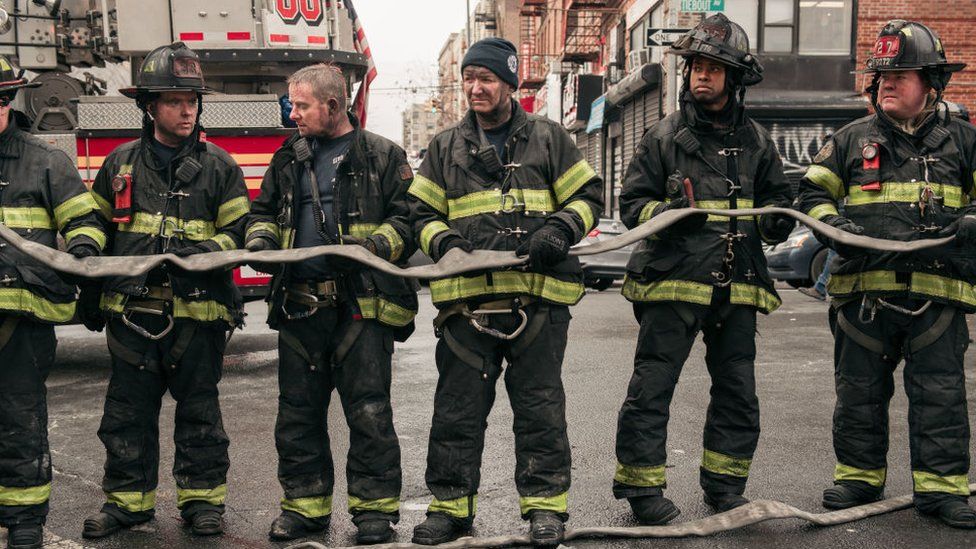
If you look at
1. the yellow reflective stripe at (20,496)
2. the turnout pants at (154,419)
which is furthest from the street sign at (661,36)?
the yellow reflective stripe at (20,496)

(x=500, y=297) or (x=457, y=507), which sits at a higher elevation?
(x=500, y=297)

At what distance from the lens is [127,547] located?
4.66 metres

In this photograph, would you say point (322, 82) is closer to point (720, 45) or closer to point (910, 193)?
point (720, 45)

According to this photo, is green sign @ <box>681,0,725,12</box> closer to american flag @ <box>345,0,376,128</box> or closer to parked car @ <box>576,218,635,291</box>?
parked car @ <box>576,218,635,291</box>

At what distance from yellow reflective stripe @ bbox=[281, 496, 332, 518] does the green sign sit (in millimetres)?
10563

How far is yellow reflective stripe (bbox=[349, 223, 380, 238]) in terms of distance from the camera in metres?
4.88

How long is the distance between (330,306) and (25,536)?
62.4 inches

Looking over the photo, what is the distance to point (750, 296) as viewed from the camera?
5016mm

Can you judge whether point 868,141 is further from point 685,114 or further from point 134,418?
point 134,418

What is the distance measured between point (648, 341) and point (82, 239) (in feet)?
8.35

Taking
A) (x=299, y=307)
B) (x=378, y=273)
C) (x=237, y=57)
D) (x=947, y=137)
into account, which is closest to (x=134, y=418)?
(x=299, y=307)

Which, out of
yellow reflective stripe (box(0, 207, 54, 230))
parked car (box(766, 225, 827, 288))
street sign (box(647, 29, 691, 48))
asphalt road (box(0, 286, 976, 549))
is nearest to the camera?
yellow reflective stripe (box(0, 207, 54, 230))

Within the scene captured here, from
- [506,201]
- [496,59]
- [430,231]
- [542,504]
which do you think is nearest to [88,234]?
[430,231]

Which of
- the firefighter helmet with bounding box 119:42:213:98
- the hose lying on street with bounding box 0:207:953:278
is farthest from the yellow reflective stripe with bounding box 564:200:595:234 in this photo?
the firefighter helmet with bounding box 119:42:213:98
